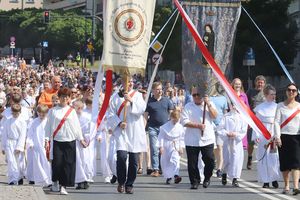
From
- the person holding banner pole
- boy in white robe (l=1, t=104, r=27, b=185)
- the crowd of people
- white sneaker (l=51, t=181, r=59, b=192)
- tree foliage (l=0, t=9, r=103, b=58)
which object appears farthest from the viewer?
tree foliage (l=0, t=9, r=103, b=58)

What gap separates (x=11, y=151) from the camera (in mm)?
14820

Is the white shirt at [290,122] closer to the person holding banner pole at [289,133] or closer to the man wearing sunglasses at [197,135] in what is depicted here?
the person holding banner pole at [289,133]

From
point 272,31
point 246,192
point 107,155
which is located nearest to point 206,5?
point 107,155

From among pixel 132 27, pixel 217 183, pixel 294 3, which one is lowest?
pixel 217 183

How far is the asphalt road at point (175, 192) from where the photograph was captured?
13.2 m

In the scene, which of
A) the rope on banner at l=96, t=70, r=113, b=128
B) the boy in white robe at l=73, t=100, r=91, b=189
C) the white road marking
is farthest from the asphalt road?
the rope on banner at l=96, t=70, r=113, b=128

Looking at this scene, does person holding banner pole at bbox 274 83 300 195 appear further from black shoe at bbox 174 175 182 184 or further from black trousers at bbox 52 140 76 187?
black trousers at bbox 52 140 76 187

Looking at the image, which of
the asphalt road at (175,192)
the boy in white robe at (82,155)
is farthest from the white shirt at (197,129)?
the boy in white robe at (82,155)

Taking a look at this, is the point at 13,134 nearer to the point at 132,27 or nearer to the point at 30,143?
the point at 30,143

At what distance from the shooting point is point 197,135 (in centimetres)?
1420

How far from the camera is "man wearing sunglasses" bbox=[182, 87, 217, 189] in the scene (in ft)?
46.6

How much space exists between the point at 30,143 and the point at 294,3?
138 feet

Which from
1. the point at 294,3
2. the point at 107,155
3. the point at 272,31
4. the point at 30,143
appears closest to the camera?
the point at 30,143

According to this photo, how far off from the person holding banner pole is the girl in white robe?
62 cm
